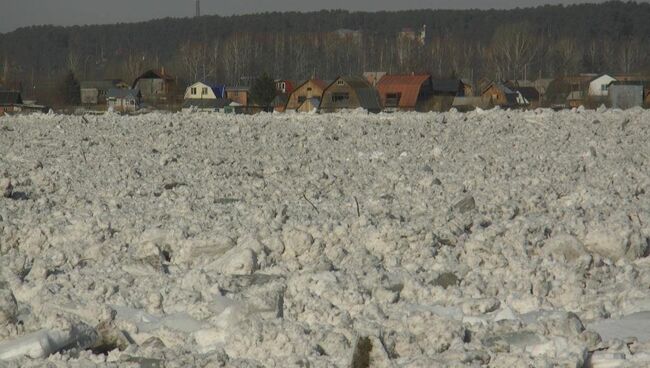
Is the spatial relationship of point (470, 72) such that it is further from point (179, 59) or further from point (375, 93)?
point (375, 93)

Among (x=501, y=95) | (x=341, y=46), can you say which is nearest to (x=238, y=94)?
(x=501, y=95)

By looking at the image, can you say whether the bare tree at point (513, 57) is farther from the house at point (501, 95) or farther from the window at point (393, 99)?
the window at point (393, 99)

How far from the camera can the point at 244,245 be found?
5934 millimetres

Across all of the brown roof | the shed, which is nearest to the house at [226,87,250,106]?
the brown roof

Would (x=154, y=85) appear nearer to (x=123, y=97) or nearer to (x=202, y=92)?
(x=123, y=97)

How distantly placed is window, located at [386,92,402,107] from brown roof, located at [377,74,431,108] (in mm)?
144

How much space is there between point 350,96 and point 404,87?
7.32 metres

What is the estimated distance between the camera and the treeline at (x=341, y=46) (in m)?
93.1

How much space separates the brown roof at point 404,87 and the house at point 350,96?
3.35 m

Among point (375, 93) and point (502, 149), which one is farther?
point (375, 93)

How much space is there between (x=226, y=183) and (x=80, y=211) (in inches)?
70.9

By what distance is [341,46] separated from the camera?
108 metres

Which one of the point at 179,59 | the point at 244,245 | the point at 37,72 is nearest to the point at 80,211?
the point at 244,245

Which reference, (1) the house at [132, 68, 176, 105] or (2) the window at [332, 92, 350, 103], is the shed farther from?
(1) the house at [132, 68, 176, 105]
